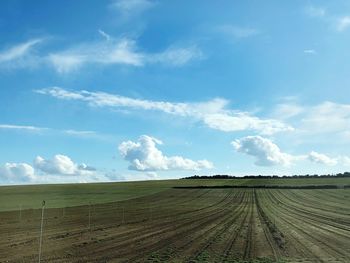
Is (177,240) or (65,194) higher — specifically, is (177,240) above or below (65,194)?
below

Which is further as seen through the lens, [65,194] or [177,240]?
[65,194]

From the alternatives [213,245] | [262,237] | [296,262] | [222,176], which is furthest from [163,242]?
[222,176]

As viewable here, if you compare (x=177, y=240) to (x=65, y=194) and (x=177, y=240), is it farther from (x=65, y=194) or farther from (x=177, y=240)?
(x=65, y=194)

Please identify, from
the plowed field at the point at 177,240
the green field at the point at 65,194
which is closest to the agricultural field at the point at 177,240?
the plowed field at the point at 177,240

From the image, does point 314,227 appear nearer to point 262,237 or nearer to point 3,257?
point 262,237

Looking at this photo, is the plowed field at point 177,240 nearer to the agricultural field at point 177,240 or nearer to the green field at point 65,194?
the agricultural field at point 177,240

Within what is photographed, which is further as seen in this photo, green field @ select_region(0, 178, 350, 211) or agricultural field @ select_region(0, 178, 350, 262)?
green field @ select_region(0, 178, 350, 211)

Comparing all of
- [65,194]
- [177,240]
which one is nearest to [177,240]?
[177,240]

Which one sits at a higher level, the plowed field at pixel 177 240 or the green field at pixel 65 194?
the green field at pixel 65 194

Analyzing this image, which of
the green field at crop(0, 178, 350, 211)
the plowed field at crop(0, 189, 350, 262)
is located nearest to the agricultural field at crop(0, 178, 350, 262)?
the plowed field at crop(0, 189, 350, 262)

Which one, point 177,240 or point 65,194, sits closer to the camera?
point 177,240

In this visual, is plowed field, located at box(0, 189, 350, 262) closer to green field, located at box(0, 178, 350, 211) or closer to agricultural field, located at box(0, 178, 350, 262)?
agricultural field, located at box(0, 178, 350, 262)

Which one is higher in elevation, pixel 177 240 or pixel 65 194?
pixel 65 194

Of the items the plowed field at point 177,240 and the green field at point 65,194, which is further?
the green field at point 65,194
